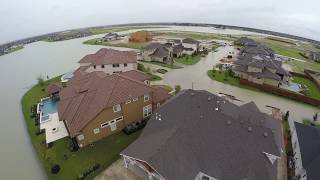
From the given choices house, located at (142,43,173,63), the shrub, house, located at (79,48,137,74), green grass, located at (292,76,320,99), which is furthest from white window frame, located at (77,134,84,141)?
green grass, located at (292,76,320,99)

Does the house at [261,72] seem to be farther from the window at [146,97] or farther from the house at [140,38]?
the house at [140,38]

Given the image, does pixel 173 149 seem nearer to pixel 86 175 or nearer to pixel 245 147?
pixel 245 147

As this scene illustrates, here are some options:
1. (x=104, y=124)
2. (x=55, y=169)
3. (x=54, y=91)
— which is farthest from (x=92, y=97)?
(x=54, y=91)

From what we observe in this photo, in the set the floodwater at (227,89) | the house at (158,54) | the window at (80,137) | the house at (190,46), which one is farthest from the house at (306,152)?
the house at (190,46)

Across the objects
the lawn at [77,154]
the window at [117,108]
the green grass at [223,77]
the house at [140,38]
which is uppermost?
the house at [140,38]

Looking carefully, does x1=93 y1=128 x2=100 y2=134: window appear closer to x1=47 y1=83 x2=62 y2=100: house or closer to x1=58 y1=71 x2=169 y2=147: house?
x1=58 y1=71 x2=169 y2=147: house

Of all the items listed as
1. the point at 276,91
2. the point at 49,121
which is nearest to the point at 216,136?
the point at 49,121
